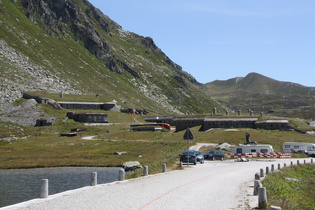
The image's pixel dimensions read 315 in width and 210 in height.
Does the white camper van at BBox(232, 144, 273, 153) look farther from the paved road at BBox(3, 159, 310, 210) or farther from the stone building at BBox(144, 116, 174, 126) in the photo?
the stone building at BBox(144, 116, 174, 126)

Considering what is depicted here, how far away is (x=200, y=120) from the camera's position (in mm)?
145375

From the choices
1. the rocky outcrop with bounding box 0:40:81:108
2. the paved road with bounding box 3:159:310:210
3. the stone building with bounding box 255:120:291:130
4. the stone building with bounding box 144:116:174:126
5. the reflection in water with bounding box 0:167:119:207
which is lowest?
the reflection in water with bounding box 0:167:119:207

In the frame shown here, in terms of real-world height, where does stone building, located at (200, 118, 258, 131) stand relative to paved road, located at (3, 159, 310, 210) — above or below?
above

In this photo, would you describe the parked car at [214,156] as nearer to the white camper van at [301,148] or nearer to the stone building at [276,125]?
the white camper van at [301,148]

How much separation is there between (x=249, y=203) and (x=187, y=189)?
6495mm

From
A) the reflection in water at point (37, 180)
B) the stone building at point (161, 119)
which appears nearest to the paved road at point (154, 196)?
the reflection in water at point (37, 180)

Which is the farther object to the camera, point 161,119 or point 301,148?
point 161,119

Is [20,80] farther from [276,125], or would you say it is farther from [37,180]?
[37,180]

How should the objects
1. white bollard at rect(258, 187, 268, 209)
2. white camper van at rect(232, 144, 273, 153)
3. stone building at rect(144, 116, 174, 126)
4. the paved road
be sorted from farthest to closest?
stone building at rect(144, 116, 174, 126), white camper van at rect(232, 144, 273, 153), the paved road, white bollard at rect(258, 187, 268, 209)

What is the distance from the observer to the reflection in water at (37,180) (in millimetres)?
40081

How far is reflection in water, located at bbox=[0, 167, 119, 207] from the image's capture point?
40081mm

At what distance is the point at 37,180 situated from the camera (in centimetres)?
5194

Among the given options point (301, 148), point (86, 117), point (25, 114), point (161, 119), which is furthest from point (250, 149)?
point (161, 119)

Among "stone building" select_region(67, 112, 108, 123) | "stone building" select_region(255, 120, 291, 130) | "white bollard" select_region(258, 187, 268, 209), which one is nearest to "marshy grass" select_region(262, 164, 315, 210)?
"white bollard" select_region(258, 187, 268, 209)
